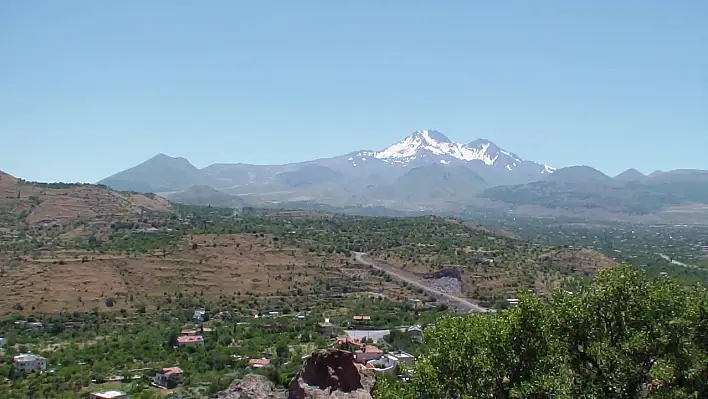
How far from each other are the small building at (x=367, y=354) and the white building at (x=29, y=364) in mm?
19911

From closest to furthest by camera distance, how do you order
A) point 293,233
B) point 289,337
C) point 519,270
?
point 289,337
point 519,270
point 293,233

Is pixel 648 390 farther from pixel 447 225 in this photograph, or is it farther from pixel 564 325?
pixel 447 225

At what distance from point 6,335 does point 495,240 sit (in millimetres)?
72022

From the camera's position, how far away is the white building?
4181 centimetres

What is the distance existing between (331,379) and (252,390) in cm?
512

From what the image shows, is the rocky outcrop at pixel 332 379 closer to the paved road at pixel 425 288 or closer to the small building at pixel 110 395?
the small building at pixel 110 395

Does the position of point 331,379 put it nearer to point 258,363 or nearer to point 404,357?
point 404,357

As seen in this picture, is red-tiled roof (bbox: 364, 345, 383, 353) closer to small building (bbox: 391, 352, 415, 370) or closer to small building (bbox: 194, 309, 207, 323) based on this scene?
small building (bbox: 391, 352, 415, 370)

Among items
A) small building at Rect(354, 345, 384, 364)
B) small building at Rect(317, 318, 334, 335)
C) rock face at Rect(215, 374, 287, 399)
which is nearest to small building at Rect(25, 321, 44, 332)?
small building at Rect(317, 318, 334, 335)

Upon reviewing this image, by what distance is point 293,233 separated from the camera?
4008 inches

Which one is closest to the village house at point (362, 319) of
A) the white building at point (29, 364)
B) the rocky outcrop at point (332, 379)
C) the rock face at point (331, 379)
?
the white building at point (29, 364)

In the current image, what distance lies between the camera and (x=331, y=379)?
23.8 metres

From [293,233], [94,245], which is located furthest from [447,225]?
[94,245]

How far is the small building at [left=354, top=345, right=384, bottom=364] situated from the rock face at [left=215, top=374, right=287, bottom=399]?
35.6 ft
